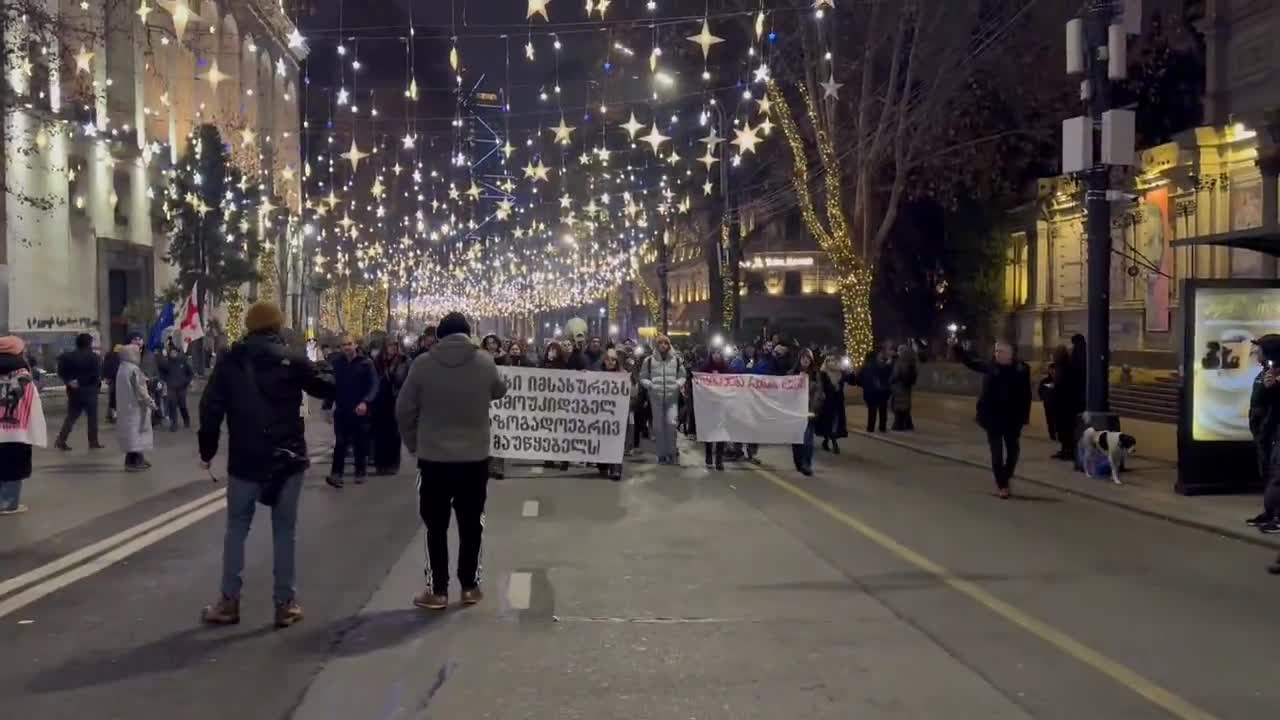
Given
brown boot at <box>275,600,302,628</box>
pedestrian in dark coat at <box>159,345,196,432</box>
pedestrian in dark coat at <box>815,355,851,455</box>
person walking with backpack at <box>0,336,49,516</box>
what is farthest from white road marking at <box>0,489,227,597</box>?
pedestrian in dark coat at <box>159,345,196,432</box>

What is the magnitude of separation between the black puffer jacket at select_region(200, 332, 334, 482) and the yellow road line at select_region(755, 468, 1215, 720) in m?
4.45

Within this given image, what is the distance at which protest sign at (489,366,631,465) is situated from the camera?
15.7 m

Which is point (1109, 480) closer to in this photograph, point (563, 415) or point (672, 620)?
point (563, 415)

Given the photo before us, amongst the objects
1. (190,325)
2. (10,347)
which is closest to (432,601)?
(10,347)

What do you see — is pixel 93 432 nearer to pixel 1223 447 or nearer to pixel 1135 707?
pixel 1223 447

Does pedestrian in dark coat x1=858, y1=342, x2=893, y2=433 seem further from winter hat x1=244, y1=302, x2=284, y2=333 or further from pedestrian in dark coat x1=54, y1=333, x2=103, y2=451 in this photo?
winter hat x1=244, y1=302, x2=284, y2=333

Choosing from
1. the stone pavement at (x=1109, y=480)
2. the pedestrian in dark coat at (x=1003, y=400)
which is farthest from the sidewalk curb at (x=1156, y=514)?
the pedestrian in dark coat at (x=1003, y=400)

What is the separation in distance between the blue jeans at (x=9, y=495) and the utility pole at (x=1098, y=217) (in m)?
12.8

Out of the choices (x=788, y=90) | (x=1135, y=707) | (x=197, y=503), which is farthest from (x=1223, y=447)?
(x=788, y=90)

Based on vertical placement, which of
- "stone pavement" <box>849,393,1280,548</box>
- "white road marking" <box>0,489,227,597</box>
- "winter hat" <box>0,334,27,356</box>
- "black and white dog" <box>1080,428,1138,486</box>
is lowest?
"stone pavement" <box>849,393,1280,548</box>

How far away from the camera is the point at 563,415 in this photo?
15.9m

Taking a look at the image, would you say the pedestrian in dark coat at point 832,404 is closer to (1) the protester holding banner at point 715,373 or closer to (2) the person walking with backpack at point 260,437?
(1) the protester holding banner at point 715,373

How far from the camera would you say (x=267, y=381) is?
24.1 feet

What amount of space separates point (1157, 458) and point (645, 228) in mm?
41972
